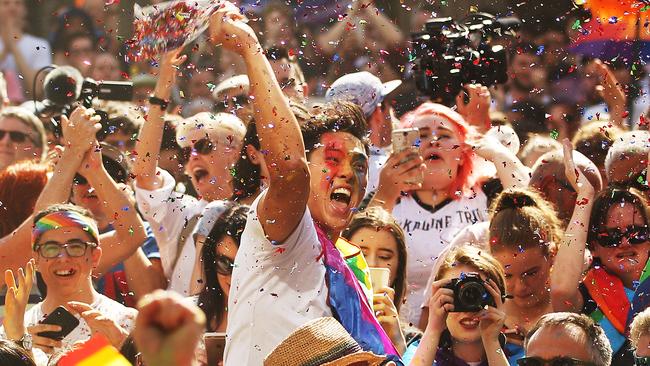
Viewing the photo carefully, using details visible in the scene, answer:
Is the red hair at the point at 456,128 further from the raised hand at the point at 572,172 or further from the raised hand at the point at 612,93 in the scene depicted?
the raised hand at the point at 612,93

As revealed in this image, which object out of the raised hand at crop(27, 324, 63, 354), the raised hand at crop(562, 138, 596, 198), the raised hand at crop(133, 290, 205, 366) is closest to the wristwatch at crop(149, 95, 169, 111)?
the raised hand at crop(27, 324, 63, 354)

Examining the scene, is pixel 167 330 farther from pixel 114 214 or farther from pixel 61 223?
pixel 114 214

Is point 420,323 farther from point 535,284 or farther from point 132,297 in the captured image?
point 132,297

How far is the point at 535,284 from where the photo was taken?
4641 mm

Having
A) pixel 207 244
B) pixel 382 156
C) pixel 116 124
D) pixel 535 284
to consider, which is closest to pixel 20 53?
pixel 116 124

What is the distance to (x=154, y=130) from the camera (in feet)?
16.8

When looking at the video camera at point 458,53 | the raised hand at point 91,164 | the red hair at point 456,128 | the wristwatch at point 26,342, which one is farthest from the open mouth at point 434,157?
the wristwatch at point 26,342

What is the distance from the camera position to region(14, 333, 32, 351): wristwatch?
4.10 metres

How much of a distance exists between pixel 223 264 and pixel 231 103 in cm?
135

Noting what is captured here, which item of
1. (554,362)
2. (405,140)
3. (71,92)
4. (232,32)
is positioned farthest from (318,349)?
(71,92)

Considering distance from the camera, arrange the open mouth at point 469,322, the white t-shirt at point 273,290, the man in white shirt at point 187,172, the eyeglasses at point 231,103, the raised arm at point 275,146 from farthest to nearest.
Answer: the eyeglasses at point 231,103
the man in white shirt at point 187,172
the open mouth at point 469,322
the white t-shirt at point 273,290
the raised arm at point 275,146

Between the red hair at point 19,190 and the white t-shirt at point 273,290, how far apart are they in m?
2.57

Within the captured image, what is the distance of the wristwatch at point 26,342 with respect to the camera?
4.10m

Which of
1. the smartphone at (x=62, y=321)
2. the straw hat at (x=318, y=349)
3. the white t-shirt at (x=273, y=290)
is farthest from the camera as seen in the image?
the smartphone at (x=62, y=321)
